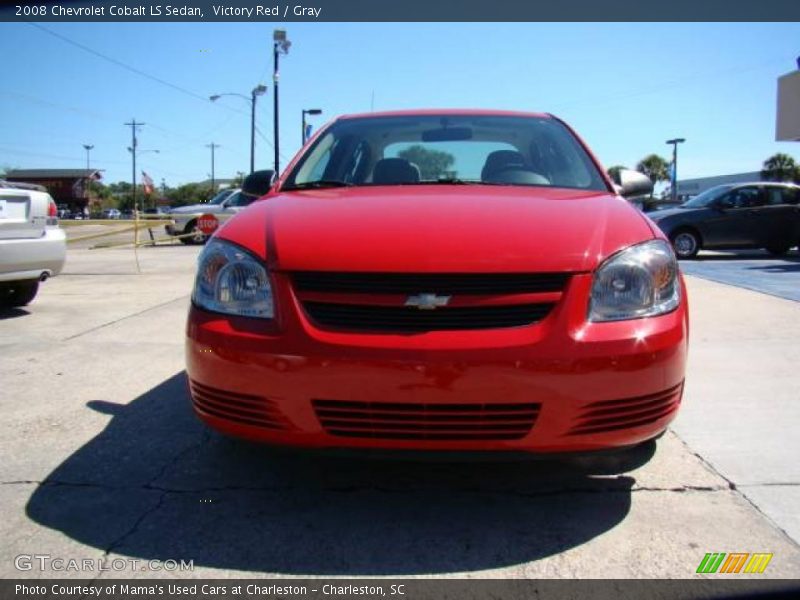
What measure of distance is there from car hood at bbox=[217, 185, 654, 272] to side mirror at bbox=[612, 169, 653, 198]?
2.58 feet

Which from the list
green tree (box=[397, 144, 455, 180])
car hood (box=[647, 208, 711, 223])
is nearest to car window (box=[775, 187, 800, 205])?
car hood (box=[647, 208, 711, 223])

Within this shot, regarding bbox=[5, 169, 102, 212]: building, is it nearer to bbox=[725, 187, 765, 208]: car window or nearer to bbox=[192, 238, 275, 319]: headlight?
bbox=[725, 187, 765, 208]: car window

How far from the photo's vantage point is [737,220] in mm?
13125

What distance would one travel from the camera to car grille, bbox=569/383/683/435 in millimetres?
2146

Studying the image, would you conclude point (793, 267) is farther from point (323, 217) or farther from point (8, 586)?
point (8, 586)

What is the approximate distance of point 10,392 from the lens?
3895 millimetres

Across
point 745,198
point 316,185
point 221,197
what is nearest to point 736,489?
point 316,185

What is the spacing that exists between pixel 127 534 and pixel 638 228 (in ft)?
7.13

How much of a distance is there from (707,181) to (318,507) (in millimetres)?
66814

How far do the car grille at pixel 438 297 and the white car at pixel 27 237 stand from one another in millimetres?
4868

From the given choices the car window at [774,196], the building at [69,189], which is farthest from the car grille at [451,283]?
the building at [69,189]

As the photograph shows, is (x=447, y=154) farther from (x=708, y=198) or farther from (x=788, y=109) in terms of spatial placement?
(x=788, y=109)

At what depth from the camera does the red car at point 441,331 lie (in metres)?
2.09

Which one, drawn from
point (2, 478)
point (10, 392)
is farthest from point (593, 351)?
point (10, 392)
